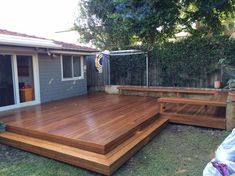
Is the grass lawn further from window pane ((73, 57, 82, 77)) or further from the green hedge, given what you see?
window pane ((73, 57, 82, 77))

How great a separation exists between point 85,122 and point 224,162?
10.7 feet

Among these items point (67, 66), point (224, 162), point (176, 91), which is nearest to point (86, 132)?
point (224, 162)

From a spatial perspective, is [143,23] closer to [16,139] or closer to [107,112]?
[107,112]

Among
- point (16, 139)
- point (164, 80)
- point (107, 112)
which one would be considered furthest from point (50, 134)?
point (164, 80)

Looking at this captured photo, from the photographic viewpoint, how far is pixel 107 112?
20.0 ft

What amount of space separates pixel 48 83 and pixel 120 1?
415cm

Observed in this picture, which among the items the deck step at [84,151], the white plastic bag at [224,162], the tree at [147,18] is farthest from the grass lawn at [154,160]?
the tree at [147,18]

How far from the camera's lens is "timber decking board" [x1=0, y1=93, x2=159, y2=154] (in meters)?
3.99

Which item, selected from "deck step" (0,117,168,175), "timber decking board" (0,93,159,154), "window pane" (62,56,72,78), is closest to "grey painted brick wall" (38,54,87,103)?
"window pane" (62,56,72,78)

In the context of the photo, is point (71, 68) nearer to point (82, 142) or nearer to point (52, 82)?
point (52, 82)

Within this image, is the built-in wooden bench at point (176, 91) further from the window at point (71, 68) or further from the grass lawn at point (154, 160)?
the grass lawn at point (154, 160)

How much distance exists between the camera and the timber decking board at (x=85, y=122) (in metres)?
3.99

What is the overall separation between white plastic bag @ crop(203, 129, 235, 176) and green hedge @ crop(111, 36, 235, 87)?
5495 millimetres

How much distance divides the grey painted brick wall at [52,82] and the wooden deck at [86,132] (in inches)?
60.4
